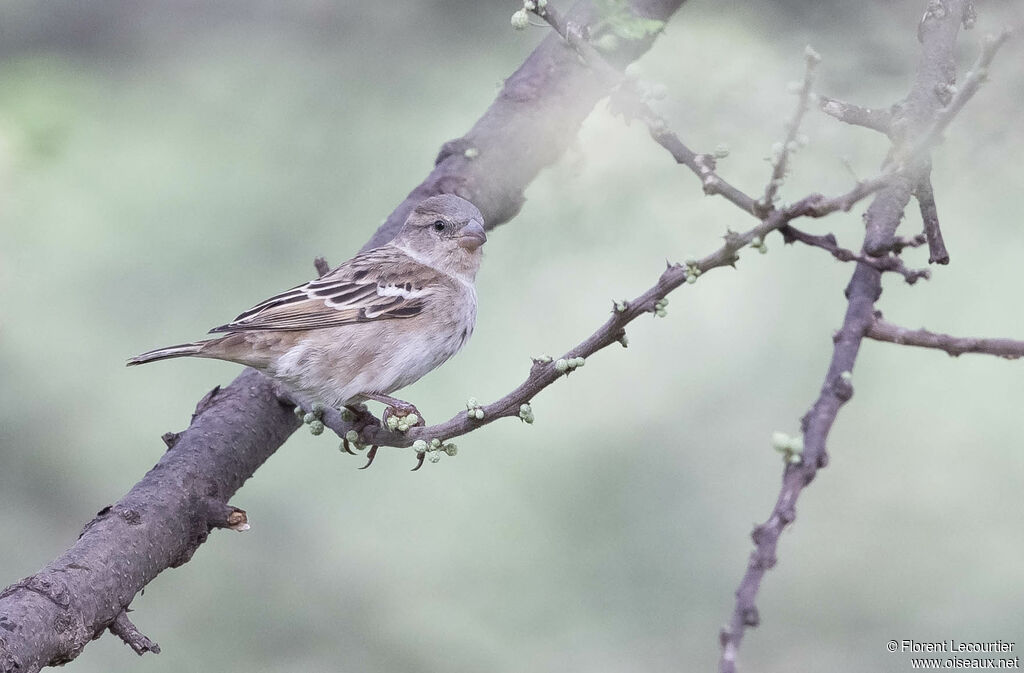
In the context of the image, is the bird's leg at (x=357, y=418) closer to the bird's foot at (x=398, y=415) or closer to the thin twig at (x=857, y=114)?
the bird's foot at (x=398, y=415)

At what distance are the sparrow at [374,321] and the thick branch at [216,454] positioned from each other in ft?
0.38

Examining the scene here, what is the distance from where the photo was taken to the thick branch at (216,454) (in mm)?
2625

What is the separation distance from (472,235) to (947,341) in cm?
230

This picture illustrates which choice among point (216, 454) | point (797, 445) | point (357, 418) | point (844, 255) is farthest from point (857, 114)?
point (216, 454)

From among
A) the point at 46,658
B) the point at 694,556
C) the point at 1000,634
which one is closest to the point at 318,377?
the point at 46,658

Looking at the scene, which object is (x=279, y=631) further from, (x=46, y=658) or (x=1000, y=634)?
(x=1000, y=634)

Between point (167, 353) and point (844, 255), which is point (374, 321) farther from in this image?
point (844, 255)

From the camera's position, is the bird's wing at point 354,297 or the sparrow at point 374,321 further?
the bird's wing at point 354,297

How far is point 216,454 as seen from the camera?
3301 mm

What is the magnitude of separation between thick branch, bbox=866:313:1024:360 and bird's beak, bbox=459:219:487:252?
6.85 feet

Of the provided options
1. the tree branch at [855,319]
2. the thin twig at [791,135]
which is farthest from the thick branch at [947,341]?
the thin twig at [791,135]

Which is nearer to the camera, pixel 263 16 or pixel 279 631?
pixel 279 631

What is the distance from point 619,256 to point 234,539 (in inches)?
77.1

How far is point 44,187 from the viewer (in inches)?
168
